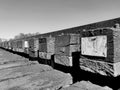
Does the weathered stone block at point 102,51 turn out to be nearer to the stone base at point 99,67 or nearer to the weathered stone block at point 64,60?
the stone base at point 99,67

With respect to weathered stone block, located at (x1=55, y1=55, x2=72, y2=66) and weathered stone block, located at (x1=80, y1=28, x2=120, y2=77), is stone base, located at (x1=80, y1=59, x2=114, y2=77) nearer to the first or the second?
weathered stone block, located at (x1=80, y1=28, x2=120, y2=77)

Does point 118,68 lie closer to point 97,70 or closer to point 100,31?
point 97,70

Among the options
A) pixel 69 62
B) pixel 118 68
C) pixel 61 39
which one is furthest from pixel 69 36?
pixel 118 68

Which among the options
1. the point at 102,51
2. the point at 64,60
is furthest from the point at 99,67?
the point at 64,60

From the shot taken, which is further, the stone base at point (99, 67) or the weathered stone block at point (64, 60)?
the weathered stone block at point (64, 60)

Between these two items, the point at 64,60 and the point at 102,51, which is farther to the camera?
the point at 64,60

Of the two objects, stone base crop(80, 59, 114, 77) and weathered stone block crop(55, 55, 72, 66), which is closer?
stone base crop(80, 59, 114, 77)

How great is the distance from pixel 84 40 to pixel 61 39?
35 cm

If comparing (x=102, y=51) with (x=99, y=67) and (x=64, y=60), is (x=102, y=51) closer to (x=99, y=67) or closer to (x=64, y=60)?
(x=99, y=67)

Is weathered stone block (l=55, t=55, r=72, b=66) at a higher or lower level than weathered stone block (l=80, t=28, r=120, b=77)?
lower

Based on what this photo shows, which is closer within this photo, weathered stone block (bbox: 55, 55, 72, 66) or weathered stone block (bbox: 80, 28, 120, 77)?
weathered stone block (bbox: 80, 28, 120, 77)

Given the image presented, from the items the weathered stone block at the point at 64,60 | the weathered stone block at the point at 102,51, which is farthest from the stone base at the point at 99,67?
the weathered stone block at the point at 64,60

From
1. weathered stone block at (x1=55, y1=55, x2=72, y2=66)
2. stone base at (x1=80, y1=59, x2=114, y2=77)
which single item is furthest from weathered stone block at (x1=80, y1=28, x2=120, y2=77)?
weathered stone block at (x1=55, y1=55, x2=72, y2=66)

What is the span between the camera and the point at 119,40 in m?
0.86
